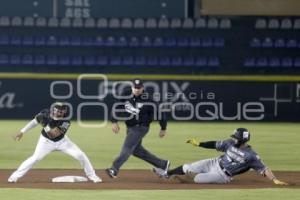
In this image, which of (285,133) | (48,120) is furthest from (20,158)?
(285,133)

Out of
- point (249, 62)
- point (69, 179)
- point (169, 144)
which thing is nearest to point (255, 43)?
point (249, 62)

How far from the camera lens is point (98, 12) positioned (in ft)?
97.5

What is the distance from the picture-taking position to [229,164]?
14445 millimetres

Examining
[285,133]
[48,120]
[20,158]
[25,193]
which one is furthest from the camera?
[285,133]

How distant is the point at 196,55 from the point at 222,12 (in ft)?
7.03

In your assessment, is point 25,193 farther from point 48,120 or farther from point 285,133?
point 285,133

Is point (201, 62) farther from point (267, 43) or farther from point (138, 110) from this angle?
point (138, 110)

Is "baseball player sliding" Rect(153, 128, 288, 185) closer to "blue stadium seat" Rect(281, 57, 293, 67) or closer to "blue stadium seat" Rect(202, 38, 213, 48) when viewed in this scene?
"blue stadium seat" Rect(202, 38, 213, 48)

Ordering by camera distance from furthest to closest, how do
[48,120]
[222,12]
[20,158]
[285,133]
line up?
[222,12] < [285,133] < [20,158] < [48,120]

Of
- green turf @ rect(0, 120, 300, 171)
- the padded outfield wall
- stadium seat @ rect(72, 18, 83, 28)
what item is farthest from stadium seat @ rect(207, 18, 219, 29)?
stadium seat @ rect(72, 18, 83, 28)

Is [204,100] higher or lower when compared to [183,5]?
lower

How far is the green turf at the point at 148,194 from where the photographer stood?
12.7m

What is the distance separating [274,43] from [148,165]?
43.6 feet

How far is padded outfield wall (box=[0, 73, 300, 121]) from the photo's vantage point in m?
28.9
